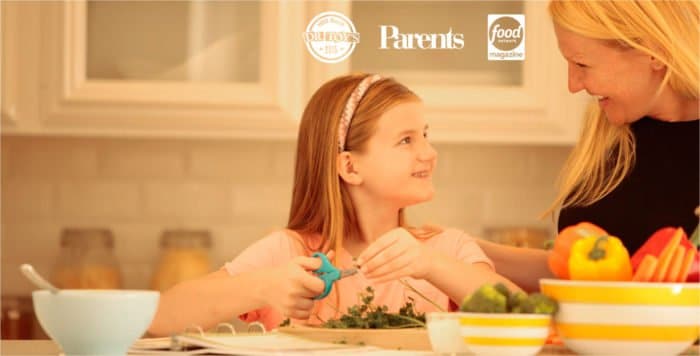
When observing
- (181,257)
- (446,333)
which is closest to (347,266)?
(446,333)

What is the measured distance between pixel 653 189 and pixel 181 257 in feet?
4.61

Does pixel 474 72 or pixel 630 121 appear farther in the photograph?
pixel 474 72

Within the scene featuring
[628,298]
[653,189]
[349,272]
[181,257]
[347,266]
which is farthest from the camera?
[181,257]

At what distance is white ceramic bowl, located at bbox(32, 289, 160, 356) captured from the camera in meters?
1.06

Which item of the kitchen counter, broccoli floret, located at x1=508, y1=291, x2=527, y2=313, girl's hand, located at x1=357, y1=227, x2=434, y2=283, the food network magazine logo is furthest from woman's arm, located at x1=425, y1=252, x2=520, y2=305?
the food network magazine logo

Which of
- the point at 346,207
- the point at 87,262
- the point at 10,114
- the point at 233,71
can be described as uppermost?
the point at 233,71

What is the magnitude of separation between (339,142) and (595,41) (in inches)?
20.7

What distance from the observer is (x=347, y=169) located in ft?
6.20

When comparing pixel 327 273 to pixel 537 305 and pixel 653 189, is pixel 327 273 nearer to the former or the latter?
pixel 537 305

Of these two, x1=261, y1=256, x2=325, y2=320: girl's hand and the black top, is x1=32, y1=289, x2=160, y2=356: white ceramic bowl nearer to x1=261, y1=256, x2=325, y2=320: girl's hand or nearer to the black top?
x1=261, y1=256, x2=325, y2=320: girl's hand

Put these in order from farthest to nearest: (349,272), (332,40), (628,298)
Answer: (332,40) < (349,272) < (628,298)

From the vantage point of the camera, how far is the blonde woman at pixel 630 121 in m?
1.46

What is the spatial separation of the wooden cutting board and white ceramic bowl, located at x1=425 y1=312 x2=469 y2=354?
0.36 ft

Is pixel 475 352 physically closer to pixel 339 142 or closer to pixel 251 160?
pixel 339 142
